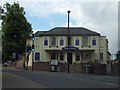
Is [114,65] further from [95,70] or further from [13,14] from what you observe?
[13,14]

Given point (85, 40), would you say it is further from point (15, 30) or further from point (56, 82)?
point (56, 82)

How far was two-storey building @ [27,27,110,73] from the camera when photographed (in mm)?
84250

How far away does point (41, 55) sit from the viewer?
85500 mm

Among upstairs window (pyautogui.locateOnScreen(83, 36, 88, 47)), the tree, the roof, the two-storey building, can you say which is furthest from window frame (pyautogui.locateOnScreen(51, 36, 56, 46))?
the tree

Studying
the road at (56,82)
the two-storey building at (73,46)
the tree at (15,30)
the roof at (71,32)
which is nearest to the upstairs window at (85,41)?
the two-storey building at (73,46)

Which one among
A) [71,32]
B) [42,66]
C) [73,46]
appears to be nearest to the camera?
[42,66]

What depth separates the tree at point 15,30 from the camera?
95.1 m

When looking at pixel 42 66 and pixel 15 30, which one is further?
pixel 15 30

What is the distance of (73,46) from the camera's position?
84.4 m

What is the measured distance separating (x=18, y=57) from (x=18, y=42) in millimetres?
9045

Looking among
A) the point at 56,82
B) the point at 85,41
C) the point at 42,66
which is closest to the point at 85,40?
the point at 85,41

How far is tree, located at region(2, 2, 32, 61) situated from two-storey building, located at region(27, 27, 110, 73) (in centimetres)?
1057

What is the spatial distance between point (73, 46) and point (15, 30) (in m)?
19.6

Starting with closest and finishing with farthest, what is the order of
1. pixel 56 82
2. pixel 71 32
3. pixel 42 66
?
pixel 56 82, pixel 42 66, pixel 71 32
